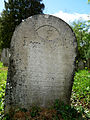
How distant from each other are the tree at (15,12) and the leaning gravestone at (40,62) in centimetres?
1586

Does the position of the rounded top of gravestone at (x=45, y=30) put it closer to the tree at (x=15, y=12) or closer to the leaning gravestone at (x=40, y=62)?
the leaning gravestone at (x=40, y=62)

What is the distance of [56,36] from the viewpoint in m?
2.95

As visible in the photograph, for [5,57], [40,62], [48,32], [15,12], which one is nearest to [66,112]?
[40,62]

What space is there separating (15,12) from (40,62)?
59.1 feet

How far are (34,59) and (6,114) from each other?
1.32m

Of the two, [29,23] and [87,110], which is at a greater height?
[29,23]

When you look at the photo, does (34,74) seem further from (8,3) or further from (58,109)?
(8,3)

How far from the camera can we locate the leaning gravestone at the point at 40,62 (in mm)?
2791

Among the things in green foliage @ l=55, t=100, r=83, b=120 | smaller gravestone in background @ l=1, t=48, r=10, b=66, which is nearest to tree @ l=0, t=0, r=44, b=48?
smaller gravestone in background @ l=1, t=48, r=10, b=66

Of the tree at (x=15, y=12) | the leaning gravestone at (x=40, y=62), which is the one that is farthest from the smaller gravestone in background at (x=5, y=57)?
the leaning gravestone at (x=40, y=62)

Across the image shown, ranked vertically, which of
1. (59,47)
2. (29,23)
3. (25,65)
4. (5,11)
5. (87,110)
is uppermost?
(5,11)

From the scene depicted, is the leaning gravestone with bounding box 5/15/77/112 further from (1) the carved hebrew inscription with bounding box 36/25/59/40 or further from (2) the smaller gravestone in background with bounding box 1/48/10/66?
(2) the smaller gravestone in background with bounding box 1/48/10/66

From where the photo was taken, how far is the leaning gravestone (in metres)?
2.79

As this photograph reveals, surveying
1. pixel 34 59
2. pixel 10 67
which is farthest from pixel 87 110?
pixel 10 67
